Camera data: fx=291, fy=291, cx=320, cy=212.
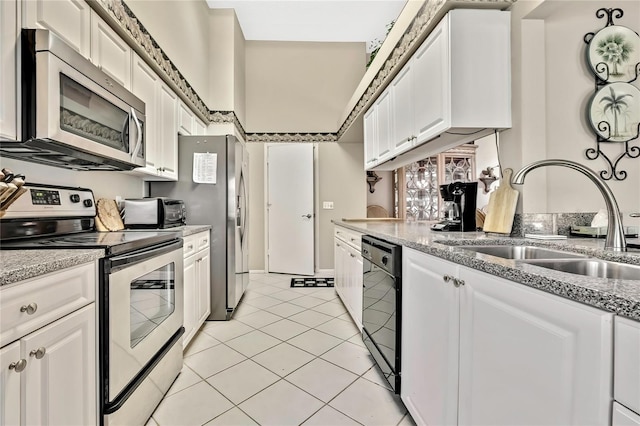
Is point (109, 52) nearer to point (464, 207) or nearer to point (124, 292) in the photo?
point (124, 292)

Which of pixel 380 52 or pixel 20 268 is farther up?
pixel 380 52

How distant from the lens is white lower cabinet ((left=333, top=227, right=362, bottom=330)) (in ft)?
7.84

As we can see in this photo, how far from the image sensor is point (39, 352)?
2.81 ft

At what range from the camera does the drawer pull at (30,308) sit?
81 cm

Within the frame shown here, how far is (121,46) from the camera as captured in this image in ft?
6.25

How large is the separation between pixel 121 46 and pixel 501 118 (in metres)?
2.41

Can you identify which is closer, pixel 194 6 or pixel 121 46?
pixel 121 46

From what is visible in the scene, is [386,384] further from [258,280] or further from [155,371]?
[258,280]

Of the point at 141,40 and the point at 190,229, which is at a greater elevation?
the point at 141,40

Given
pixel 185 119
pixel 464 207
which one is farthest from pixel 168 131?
pixel 464 207

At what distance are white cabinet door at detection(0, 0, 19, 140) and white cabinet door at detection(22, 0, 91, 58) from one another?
0.06m

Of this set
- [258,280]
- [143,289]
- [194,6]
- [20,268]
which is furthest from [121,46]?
[258,280]

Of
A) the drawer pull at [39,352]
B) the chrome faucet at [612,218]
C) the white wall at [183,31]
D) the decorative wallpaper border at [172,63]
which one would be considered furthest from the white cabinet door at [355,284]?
the white wall at [183,31]

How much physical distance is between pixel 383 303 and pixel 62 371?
145 cm
